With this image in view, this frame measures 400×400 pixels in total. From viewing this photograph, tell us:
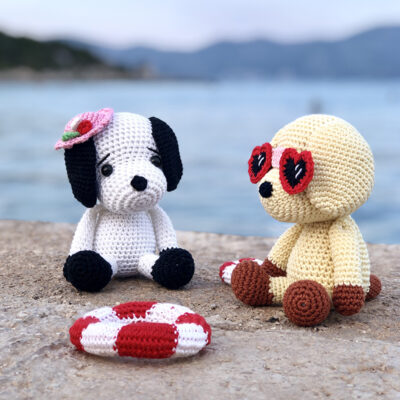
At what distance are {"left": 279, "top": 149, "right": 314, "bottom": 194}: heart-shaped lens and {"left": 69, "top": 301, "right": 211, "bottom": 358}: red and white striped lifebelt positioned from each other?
511 millimetres

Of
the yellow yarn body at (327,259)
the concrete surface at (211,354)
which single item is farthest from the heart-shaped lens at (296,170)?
the concrete surface at (211,354)

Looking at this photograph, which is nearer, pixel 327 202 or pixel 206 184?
pixel 327 202

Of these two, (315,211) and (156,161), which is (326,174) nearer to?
(315,211)

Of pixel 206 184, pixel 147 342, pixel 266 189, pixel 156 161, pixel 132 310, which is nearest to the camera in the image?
pixel 147 342

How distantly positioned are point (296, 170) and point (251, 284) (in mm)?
427

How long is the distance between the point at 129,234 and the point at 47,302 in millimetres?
418

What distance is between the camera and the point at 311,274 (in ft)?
6.80

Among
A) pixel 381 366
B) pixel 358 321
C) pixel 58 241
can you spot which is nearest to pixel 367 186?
pixel 358 321

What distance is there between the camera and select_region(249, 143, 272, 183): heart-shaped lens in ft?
6.86

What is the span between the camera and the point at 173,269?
2318 mm

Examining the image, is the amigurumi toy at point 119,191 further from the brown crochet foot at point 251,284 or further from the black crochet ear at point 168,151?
the brown crochet foot at point 251,284

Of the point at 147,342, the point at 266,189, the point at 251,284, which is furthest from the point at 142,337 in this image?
the point at 266,189

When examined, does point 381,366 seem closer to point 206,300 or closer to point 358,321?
point 358,321

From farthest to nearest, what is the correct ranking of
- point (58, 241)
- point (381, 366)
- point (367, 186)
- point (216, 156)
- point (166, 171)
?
point (216, 156)
point (58, 241)
point (166, 171)
point (367, 186)
point (381, 366)
